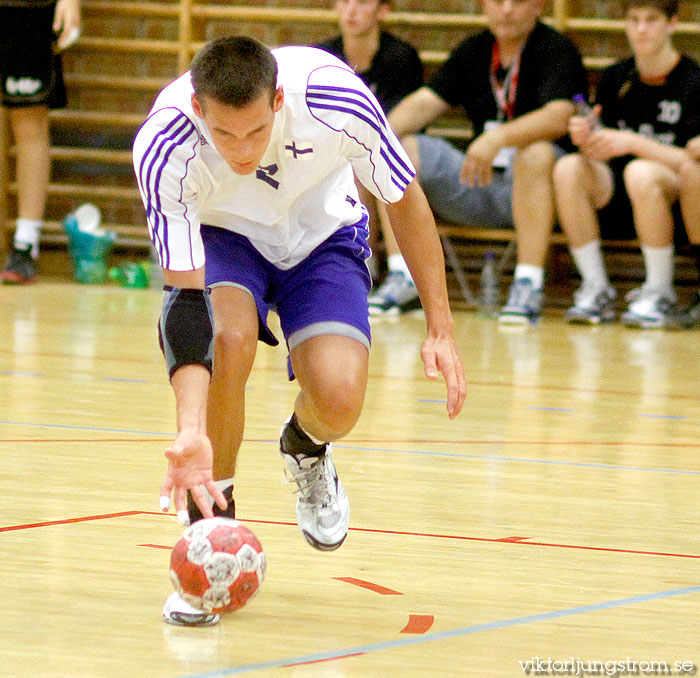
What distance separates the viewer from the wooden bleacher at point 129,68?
22.9 ft

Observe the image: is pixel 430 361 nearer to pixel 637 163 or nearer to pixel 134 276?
pixel 637 163

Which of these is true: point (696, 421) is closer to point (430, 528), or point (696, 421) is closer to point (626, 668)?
point (430, 528)

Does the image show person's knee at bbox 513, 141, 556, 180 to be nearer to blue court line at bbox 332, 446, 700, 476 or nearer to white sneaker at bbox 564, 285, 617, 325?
white sneaker at bbox 564, 285, 617, 325

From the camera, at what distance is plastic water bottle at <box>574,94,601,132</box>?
5410 millimetres

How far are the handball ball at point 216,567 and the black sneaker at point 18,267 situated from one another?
4733mm

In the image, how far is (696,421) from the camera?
11.1 ft

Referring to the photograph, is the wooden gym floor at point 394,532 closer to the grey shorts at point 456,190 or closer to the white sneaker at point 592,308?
the white sneaker at point 592,308

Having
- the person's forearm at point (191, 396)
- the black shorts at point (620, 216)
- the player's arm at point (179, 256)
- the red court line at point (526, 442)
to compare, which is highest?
the player's arm at point (179, 256)

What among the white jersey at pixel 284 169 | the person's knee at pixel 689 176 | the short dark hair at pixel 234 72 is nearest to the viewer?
the short dark hair at pixel 234 72

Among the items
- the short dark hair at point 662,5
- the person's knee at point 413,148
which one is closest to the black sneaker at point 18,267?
the person's knee at point 413,148

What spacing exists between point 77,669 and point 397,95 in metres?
4.91

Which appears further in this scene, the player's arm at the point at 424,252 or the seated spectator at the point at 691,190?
the seated spectator at the point at 691,190

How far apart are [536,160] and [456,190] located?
45cm

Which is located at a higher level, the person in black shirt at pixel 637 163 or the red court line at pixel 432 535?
the red court line at pixel 432 535
